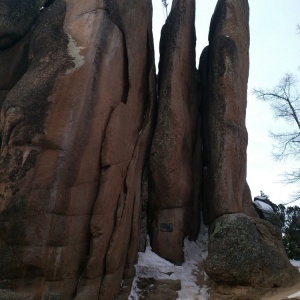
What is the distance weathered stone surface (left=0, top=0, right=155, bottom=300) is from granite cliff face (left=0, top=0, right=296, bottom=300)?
0.02 m

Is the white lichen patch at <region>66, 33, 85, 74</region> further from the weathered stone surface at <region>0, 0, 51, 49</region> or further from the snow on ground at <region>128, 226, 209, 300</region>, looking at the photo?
the snow on ground at <region>128, 226, 209, 300</region>

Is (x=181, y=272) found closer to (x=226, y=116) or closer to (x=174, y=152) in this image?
(x=174, y=152)

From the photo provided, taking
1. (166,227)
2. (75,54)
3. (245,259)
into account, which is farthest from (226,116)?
(75,54)

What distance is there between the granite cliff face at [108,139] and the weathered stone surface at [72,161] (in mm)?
21

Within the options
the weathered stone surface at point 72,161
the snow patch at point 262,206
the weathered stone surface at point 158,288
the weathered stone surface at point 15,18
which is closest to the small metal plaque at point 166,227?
the weathered stone surface at point 72,161

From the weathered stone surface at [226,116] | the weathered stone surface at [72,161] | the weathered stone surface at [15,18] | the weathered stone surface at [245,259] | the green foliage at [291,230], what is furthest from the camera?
the green foliage at [291,230]

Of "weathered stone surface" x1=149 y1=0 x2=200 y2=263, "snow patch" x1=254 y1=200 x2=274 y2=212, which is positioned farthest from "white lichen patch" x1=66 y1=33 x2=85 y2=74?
"snow patch" x1=254 y1=200 x2=274 y2=212

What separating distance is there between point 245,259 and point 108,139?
12.0ft

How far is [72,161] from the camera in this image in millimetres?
6762

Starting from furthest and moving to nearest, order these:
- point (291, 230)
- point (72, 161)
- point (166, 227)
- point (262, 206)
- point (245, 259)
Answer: point (291, 230) < point (262, 206) < point (166, 227) < point (245, 259) < point (72, 161)

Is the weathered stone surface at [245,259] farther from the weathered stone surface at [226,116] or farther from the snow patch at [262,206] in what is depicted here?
the snow patch at [262,206]

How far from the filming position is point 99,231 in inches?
273

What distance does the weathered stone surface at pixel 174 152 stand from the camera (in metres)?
9.13

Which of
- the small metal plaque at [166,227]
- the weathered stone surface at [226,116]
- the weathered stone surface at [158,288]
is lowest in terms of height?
the weathered stone surface at [158,288]
